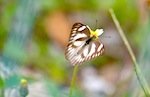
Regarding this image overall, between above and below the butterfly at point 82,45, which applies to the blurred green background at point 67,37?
above

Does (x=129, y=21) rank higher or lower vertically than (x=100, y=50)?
higher

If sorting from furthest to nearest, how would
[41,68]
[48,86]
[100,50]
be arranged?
[41,68] < [48,86] < [100,50]

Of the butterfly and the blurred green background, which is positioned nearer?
the butterfly

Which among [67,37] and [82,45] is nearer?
[82,45]

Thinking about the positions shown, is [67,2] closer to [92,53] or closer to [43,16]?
[43,16]

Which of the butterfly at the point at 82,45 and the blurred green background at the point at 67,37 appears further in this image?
the blurred green background at the point at 67,37

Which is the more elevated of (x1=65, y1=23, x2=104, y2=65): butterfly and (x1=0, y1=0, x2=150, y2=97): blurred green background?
(x1=0, y1=0, x2=150, y2=97): blurred green background

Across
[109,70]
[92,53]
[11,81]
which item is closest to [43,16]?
[109,70]

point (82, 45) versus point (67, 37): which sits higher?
point (67, 37)
